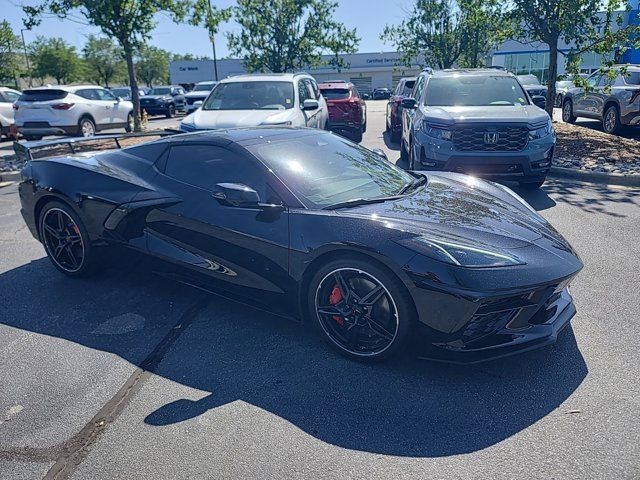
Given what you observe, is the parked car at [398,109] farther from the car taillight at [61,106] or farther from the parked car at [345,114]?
the car taillight at [61,106]

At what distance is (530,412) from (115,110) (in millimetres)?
17058

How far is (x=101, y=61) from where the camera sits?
52438 mm

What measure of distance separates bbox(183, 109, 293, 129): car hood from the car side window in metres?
3.90

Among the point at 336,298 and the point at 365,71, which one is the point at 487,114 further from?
the point at 365,71

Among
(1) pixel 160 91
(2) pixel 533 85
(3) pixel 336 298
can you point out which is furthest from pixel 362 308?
(1) pixel 160 91

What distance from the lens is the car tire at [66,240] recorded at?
14.4 feet

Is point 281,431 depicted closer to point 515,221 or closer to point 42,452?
point 42,452

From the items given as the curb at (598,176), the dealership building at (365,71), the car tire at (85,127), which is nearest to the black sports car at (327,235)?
the curb at (598,176)

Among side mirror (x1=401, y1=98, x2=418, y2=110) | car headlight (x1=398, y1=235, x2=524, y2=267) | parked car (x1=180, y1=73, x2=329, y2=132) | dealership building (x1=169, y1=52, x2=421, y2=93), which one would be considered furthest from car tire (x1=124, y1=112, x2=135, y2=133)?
dealership building (x1=169, y1=52, x2=421, y2=93)

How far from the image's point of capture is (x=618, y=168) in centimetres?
845

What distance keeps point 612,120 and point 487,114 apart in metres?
7.61

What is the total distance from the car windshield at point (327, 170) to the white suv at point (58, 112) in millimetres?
12510

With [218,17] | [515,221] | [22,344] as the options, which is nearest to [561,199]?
[515,221]

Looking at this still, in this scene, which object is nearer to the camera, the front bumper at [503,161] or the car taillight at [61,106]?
the front bumper at [503,161]
